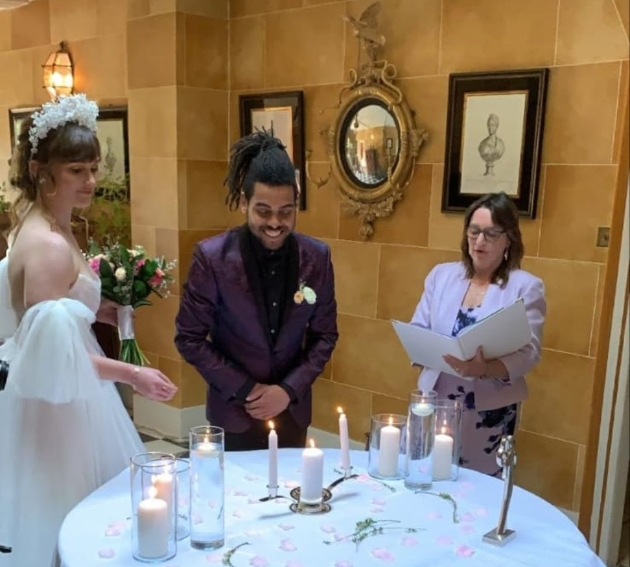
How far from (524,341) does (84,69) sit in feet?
12.0

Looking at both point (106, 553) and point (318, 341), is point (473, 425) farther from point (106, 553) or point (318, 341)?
point (106, 553)

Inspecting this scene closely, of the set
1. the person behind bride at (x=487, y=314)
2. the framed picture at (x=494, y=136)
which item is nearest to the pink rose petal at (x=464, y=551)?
the person behind bride at (x=487, y=314)

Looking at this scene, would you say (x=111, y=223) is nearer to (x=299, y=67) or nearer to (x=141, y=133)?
(x=141, y=133)

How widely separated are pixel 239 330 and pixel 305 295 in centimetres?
23

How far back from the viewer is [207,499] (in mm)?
1433

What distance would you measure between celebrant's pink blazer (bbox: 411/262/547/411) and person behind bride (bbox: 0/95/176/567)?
102 centimetres

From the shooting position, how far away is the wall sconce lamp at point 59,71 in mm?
4730

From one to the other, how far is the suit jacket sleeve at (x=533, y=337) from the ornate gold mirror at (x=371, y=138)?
1140mm

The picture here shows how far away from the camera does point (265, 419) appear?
85.7 inches

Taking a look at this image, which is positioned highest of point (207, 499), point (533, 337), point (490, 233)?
point (490, 233)

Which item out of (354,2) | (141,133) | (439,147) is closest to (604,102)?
(439,147)

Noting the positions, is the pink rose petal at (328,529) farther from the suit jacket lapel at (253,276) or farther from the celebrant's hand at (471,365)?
the celebrant's hand at (471,365)

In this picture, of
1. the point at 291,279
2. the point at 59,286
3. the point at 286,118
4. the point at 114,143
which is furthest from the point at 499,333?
the point at 114,143

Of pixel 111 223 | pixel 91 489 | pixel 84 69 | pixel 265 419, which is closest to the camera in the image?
pixel 91 489
